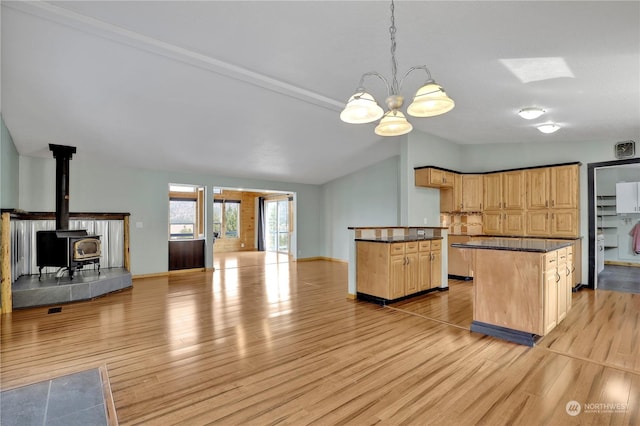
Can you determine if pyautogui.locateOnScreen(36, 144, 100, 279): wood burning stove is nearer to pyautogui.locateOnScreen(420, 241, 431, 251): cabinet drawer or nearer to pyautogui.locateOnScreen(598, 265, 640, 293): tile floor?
pyautogui.locateOnScreen(420, 241, 431, 251): cabinet drawer

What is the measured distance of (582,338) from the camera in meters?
3.21

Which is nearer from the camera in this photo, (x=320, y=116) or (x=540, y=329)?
(x=540, y=329)

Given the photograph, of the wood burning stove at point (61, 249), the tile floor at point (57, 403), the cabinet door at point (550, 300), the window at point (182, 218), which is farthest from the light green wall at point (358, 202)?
the tile floor at point (57, 403)

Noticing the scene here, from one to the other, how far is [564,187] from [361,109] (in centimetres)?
514

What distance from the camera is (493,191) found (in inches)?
254

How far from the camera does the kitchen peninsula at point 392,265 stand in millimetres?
4484

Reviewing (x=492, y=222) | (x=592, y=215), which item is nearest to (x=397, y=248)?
(x=492, y=222)

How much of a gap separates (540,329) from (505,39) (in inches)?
106

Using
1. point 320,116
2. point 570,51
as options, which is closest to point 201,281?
point 320,116

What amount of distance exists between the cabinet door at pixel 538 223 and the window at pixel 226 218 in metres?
9.72

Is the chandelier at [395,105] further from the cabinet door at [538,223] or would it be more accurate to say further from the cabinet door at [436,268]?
the cabinet door at [538,223]

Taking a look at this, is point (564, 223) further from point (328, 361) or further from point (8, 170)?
point (8, 170)

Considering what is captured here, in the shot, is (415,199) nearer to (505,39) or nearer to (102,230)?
(505,39)

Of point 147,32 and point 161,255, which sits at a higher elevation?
point 147,32
